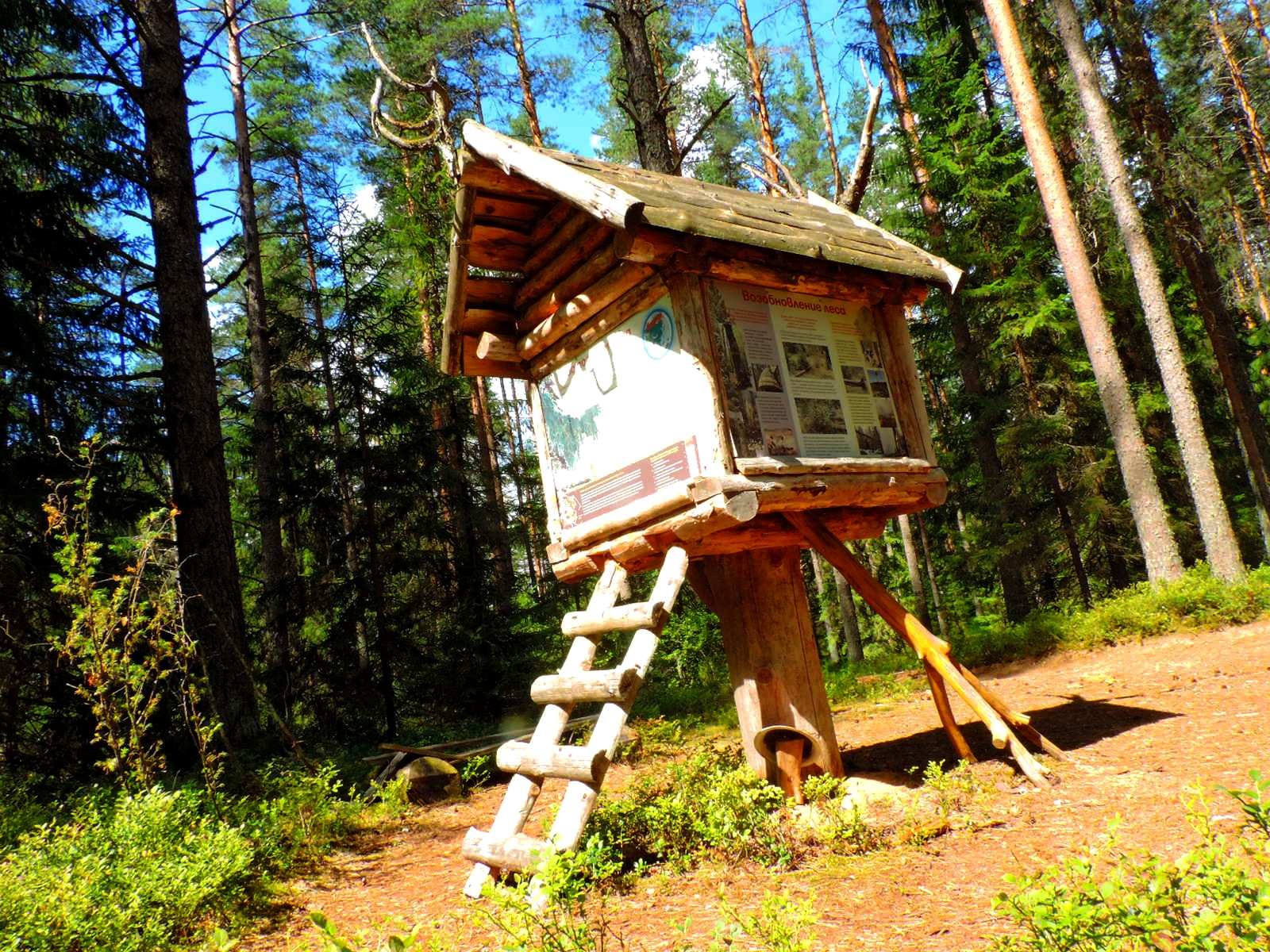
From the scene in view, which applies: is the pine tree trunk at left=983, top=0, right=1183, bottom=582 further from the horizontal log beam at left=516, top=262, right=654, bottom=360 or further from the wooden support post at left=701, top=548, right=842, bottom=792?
the horizontal log beam at left=516, top=262, right=654, bottom=360

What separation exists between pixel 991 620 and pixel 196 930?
1771 cm

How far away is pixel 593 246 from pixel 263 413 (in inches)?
356

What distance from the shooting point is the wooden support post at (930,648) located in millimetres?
4949

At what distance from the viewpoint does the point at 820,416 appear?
5.29m

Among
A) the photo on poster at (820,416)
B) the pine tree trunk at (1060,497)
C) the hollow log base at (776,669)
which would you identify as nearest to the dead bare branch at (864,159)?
the photo on poster at (820,416)

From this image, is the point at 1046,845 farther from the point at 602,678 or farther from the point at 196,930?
the point at 196,930

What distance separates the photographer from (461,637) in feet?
40.4

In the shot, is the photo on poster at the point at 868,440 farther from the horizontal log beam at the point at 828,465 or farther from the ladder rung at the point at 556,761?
the ladder rung at the point at 556,761

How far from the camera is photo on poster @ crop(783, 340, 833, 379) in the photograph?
17.3ft

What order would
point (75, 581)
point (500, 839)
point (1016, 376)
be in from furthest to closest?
point (1016, 376) < point (75, 581) < point (500, 839)

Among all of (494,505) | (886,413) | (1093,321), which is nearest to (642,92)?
(886,413)

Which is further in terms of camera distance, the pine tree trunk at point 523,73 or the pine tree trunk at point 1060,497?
the pine tree trunk at point 523,73

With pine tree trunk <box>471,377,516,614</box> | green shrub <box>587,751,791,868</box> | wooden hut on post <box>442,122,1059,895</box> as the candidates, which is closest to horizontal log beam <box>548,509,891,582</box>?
wooden hut on post <box>442,122,1059,895</box>

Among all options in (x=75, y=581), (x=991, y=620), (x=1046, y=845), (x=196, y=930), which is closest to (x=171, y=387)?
(x=75, y=581)
